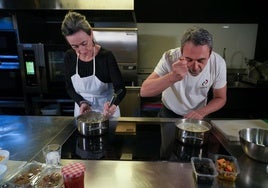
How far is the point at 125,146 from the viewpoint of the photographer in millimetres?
1102

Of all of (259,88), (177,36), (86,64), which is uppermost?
(177,36)

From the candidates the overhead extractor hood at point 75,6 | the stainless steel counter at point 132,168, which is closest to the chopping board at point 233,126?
the stainless steel counter at point 132,168

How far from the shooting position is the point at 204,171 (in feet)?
2.61

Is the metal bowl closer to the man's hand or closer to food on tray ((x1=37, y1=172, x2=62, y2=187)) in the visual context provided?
the man's hand

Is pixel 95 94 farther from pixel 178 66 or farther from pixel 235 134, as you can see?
pixel 235 134

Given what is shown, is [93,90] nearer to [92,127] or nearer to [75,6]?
[92,127]

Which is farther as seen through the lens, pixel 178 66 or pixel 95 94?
pixel 95 94

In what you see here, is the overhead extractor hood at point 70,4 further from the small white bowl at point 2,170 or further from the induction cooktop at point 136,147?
the small white bowl at point 2,170

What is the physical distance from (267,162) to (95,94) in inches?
47.8

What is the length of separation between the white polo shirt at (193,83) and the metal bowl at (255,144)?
1.59 ft

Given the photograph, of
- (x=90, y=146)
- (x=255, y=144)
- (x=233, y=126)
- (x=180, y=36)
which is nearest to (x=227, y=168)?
(x=255, y=144)

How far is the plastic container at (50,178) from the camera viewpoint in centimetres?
72

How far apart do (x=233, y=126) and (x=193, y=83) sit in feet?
1.28

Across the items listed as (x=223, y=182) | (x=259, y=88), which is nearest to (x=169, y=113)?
(x=223, y=182)
